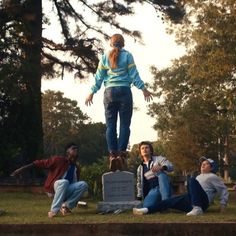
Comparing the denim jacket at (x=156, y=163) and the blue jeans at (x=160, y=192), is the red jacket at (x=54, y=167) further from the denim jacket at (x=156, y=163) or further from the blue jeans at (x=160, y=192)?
the blue jeans at (x=160, y=192)

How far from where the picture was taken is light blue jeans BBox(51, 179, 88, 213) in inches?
310

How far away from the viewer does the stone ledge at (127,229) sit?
21.5ft

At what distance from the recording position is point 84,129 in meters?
69.0

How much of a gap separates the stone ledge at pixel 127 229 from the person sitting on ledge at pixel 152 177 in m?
1.58

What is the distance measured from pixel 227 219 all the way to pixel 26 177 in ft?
32.8

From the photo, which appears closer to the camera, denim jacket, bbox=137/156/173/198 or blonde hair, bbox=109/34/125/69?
denim jacket, bbox=137/156/173/198

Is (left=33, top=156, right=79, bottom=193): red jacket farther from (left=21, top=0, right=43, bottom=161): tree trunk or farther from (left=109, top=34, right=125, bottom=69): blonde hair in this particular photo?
(left=21, top=0, right=43, bottom=161): tree trunk

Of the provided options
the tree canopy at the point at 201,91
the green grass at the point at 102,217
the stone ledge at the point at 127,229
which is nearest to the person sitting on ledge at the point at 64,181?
the green grass at the point at 102,217

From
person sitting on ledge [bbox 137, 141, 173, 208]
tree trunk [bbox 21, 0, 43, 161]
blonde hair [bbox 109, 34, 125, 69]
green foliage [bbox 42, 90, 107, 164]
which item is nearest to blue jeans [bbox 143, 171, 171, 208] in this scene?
person sitting on ledge [bbox 137, 141, 173, 208]

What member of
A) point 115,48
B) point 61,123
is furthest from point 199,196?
point 61,123

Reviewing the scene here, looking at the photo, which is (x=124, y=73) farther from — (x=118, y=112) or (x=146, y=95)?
(x=118, y=112)

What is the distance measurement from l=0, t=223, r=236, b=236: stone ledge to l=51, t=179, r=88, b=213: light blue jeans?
4.02ft

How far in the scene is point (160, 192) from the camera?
834 cm

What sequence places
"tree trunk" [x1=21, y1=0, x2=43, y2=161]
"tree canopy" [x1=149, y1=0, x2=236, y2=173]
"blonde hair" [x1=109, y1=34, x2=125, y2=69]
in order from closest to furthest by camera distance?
"blonde hair" [x1=109, y1=34, x2=125, y2=69]
"tree trunk" [x1=21, y1=0, x2=43, y2=161]
"tree canopy" [x1=149, y1=0, x2=236, y2=173]
